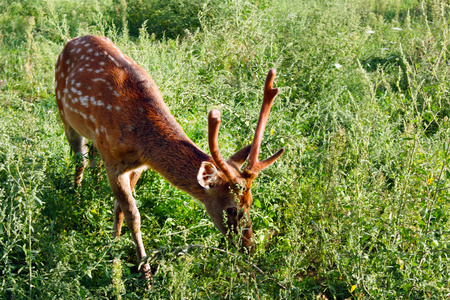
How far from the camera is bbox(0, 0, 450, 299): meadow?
9.41 feet

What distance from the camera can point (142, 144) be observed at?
3.45 m

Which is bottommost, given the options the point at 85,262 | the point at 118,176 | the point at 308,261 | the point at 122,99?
the point at 308,261

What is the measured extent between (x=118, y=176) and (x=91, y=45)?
1508 millimetres

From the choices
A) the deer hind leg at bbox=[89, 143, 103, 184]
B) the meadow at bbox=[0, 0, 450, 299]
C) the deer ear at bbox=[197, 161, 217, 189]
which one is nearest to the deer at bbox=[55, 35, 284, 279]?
the deer ear at bbox=[197, 161, 217, 189]

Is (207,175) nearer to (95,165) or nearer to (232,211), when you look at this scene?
(232,211)

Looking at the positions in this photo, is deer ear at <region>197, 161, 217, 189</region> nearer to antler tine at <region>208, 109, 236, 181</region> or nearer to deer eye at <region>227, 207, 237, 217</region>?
antler tine at <region>208, 109, 236, 181</region>

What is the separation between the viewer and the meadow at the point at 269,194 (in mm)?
2869

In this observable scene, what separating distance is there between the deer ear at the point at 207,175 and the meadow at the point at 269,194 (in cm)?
41

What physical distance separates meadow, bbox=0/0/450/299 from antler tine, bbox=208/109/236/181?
1.81 ft

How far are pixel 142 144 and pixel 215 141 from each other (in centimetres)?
79

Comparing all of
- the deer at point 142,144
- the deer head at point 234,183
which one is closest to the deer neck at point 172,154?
the deer at point 142,144

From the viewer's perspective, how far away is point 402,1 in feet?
36.7

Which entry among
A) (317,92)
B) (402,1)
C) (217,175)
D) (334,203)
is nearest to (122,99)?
(217,175)

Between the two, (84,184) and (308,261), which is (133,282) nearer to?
(84,184)
